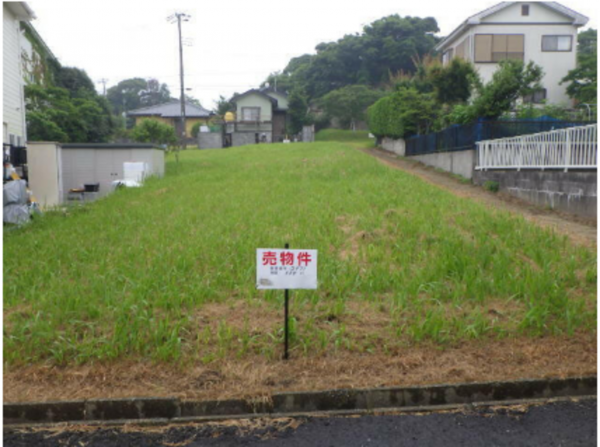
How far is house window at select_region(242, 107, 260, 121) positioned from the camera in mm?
41281

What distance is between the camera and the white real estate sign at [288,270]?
3545 millimetres

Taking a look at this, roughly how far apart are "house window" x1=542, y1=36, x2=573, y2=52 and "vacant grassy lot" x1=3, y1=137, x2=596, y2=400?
21966mm

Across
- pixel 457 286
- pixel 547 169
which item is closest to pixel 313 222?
pixel 457 286

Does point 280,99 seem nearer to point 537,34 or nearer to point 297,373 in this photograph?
point 537,34

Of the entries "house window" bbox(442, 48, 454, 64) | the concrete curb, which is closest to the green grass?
the concrete curb

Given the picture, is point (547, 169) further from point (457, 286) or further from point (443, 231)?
point (457, 286)

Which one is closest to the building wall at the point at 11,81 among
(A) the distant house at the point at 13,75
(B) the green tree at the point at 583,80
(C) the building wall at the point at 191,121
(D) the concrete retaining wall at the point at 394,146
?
(A) the distant house at the point at 13,75

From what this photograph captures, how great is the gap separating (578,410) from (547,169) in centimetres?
795

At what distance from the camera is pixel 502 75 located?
1420 cm

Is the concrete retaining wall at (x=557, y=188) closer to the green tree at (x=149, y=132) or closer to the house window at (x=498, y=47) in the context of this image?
the house window at (x=498, y=47)

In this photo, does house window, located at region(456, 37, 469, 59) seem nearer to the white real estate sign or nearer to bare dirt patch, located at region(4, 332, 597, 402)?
bare dirt patch, located at region(4, 332, 597, 402)

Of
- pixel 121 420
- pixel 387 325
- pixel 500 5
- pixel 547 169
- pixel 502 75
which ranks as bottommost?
pixel 121 420

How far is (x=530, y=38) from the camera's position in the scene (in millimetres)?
25641

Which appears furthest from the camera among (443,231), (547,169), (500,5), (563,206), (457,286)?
(500,5)
